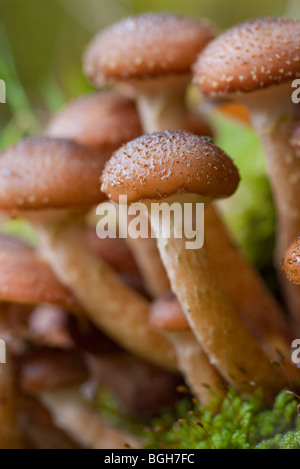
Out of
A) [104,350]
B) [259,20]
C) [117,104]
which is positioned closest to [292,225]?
[259,20]

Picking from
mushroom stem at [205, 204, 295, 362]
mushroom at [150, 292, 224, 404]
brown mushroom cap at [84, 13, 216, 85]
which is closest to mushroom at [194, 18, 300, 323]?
brown mushroom cap at [84, 13, 216, 85]

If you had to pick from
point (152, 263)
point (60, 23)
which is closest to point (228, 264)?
point (152, 263)

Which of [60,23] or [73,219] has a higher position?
[60,23]

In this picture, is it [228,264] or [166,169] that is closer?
[166,169]

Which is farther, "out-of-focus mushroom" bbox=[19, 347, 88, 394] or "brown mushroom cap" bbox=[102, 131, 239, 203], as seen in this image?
"out-of-focus mushroom" bbox=[19, 347, 88, 394]

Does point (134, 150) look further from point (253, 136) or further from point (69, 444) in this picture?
point (253, 136)

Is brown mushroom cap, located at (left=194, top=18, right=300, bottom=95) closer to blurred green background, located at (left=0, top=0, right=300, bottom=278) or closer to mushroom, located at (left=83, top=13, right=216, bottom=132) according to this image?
mushroom, located at (left=83, top=13, right=216, bottom=132)

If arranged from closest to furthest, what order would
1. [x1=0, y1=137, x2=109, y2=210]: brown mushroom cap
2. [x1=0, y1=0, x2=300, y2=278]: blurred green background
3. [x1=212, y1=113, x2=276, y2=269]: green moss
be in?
[x1=0, y1=137, x2=109, y2=210]: brown mushroom cap, [x1=212, y1=113, x2=276, y2=269]: green moss, [x1=0, y1=0, x2=300, y2=278]: blurred green background

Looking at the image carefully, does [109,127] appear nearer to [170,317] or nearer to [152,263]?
[152,263]
